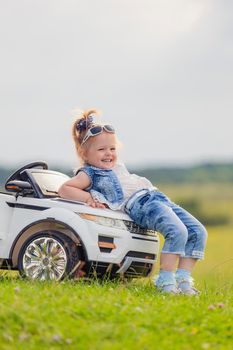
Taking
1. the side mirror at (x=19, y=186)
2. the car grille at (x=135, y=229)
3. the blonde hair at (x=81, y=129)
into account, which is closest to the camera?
the car grille at (x=135, y=229)

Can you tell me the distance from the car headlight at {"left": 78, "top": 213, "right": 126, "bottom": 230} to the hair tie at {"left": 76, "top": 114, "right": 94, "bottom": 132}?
1.27 meters

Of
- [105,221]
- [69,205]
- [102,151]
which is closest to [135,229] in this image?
[105,221]

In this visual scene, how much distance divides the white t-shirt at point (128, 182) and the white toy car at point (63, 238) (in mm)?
380

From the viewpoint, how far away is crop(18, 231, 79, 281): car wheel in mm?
10531

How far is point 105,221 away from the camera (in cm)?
1063

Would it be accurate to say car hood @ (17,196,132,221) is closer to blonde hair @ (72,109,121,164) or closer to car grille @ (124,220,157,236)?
car grille @ (124,220,157,236)

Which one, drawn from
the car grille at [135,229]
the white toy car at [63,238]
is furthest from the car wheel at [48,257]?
the car grille at [135,229]

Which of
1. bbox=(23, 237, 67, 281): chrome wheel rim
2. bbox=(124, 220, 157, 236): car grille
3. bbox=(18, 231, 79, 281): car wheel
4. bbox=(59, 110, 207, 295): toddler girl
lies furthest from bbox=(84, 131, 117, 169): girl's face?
bbox=(23, 237, 67, 281): chrome wheel rim

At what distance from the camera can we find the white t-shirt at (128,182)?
11.1 metres

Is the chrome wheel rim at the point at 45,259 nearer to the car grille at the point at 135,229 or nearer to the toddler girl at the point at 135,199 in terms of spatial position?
the toddler girl at the point at 135,199

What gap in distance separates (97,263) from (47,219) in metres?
0.75

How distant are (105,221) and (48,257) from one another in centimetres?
76

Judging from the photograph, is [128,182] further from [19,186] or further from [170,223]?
[19,186]

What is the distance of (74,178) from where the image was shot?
11039 mm
